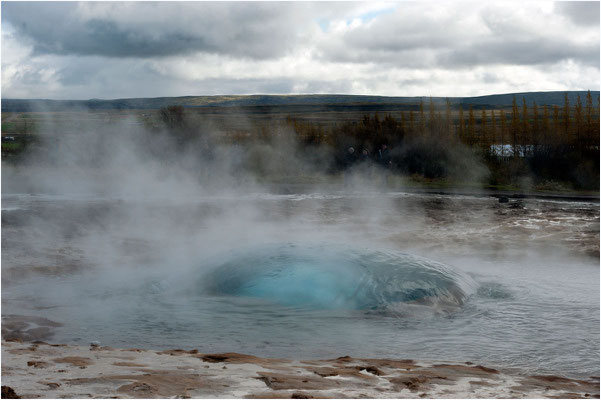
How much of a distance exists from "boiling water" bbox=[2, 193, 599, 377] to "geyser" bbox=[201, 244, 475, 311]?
1 cm

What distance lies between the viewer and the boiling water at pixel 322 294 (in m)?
5.24

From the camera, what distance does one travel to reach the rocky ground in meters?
3.53

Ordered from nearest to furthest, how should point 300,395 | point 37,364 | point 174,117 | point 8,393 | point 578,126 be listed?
point 8,393, point 300,395, point 37,364, point 578,126, point 174,117

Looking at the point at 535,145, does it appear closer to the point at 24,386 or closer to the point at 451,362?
the point at 451,362

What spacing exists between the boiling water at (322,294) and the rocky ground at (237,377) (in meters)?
0.42

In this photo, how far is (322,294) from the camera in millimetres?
6270

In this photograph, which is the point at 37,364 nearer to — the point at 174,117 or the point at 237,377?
the point at 237,377

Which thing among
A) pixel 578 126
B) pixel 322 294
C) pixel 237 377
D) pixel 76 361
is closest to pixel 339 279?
pixel 322 294

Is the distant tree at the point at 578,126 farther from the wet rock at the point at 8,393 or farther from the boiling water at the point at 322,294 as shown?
the wet rock at the point at 8,393

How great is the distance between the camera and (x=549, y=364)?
478cm

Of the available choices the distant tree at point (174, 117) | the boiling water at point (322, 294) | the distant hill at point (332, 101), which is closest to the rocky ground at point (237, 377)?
the boiling water at point (322, 294)

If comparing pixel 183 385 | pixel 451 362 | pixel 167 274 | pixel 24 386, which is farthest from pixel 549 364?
pixel 167 274

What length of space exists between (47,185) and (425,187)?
1239cm

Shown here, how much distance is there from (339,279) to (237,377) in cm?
256
